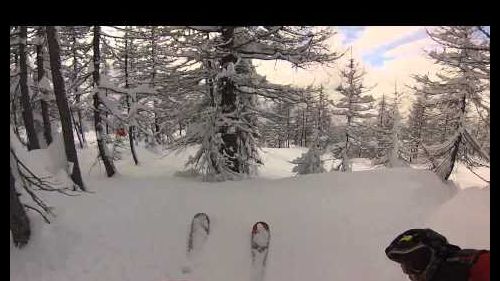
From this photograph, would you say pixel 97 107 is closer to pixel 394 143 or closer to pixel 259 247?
pixel 259 247

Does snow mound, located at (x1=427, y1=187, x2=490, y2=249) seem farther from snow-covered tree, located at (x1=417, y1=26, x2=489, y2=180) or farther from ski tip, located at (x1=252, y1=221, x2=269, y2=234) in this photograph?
snow-covered tree, located at (x1=417, y1=26, x2=489, y2=180)

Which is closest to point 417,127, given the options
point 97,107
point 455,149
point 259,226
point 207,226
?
point 455,149

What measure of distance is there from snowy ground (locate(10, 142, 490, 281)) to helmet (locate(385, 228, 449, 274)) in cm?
403

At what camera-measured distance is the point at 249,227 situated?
27.4ft

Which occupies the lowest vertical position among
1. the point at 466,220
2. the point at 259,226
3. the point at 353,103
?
the point at 353,103

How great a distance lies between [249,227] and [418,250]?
5.64 metres

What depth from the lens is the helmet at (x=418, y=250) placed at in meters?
2.91

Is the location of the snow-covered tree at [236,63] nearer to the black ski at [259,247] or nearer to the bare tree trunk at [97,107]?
the bare tree trunk at [97,107]

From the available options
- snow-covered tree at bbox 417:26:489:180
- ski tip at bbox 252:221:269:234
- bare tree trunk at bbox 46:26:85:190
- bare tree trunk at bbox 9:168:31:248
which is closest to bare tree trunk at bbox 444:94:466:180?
snow-covered tree at bbox 417:26:489:180

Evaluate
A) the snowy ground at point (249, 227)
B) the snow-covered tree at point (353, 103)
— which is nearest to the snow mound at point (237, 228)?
the snowy ground at point (249, 227)

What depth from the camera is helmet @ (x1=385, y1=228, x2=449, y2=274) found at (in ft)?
9.55

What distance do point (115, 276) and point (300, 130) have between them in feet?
207
